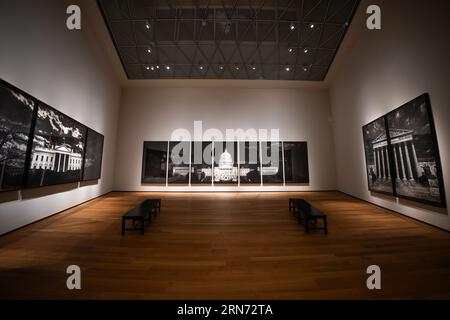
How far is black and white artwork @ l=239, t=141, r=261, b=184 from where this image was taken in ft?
28.5

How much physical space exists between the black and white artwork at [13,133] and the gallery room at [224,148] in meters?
0.04

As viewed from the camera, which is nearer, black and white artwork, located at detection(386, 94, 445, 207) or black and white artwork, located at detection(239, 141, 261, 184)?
black and white artwork, located at detection(386, 94, 445, 207)

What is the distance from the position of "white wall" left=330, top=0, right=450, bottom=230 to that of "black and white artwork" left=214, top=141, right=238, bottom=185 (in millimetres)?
5532

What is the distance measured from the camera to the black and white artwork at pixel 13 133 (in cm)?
312

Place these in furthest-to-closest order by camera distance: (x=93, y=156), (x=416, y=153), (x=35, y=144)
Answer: (x=93, y=156) < (x=416, y=153) < (x=35, y=144)

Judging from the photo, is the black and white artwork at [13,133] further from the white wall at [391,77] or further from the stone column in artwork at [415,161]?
the stone column in artwork at [415,161]

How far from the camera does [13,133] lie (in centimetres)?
330

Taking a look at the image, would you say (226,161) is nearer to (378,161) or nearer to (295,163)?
(295,163)

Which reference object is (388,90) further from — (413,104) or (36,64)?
(36,64)

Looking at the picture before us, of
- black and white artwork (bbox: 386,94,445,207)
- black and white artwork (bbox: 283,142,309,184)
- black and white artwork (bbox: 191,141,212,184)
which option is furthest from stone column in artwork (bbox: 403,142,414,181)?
black and white artwork (bbox: 191,141,212,184)

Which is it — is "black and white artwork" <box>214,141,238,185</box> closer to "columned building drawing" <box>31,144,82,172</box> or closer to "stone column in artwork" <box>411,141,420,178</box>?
"columned building drawing" <box>31,144,82,172</box>

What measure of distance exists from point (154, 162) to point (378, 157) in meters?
9.88

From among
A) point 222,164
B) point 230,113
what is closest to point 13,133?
point 222,164
